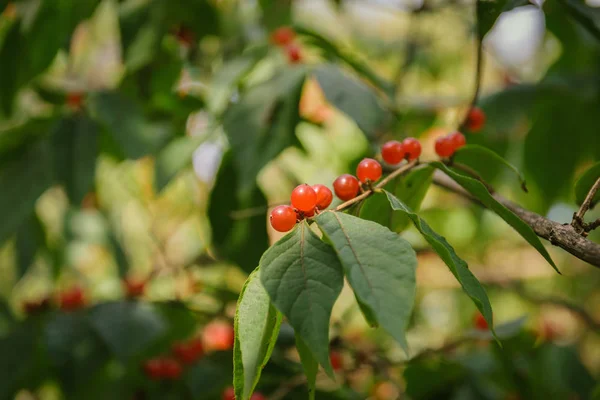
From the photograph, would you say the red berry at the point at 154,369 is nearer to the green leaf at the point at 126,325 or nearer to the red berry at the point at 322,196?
the green leaf at the point at 126,325

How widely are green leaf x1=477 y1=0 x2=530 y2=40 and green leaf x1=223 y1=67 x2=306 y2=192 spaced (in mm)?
475

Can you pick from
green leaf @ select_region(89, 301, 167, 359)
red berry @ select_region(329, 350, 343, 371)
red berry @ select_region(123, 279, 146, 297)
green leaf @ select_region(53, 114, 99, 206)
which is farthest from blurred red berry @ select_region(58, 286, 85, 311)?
red berry @ select_region(329, 350, 343, 371)

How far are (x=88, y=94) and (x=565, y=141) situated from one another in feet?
4.31

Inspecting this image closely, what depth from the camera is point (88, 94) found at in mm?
1404

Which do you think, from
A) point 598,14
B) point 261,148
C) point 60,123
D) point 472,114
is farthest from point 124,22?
point 598,14

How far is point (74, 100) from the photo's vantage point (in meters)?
1.54

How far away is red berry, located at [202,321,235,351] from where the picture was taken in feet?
5.62

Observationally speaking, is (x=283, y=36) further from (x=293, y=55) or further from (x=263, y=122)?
(x=263, y=122)

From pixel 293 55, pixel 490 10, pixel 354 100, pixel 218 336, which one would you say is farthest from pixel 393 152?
pixel 218 336

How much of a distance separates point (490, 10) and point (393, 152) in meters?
0.26

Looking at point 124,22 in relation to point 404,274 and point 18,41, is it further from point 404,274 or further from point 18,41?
point 404,274

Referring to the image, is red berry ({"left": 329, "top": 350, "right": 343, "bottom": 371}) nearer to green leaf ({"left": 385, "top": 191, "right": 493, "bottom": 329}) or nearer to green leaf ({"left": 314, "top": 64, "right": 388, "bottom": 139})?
green leaf ({"left": 314, "top": 64, "right": 388, "bottom": 139})

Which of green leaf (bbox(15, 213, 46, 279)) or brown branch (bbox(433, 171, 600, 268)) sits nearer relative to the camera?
brown branch (bbox(433, 171, 600, 268))

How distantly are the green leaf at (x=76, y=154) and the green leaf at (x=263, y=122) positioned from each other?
383 millimetres
